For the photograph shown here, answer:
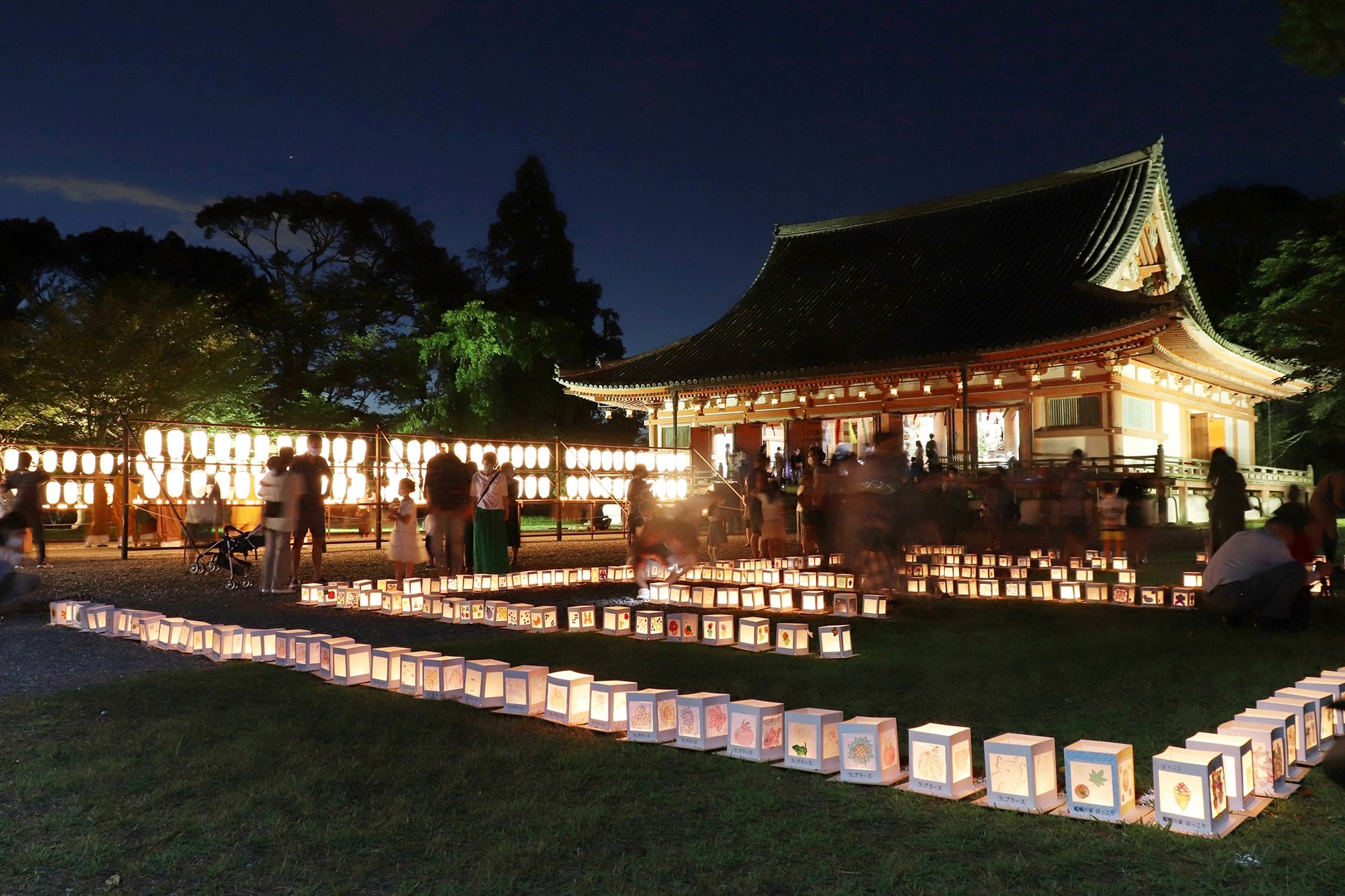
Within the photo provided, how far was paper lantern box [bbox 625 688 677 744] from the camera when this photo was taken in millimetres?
4035

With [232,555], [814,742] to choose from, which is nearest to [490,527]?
[232,555]

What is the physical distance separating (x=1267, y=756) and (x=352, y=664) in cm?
427

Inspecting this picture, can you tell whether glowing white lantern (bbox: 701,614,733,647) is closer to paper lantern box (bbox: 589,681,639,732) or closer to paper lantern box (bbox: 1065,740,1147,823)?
paper lantern box (bbox: 589,681,639,732)

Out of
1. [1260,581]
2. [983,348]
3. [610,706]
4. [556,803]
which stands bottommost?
[556,803]

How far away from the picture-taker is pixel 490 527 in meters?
10.8

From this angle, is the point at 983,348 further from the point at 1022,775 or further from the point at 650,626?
the point at 1022,775

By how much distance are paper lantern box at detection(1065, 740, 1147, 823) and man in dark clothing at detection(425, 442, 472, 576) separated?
7.55m

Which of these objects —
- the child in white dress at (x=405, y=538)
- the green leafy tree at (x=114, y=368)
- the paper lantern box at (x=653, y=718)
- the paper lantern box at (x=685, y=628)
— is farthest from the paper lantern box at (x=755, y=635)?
the green leafy tree at (x=114, y=368)

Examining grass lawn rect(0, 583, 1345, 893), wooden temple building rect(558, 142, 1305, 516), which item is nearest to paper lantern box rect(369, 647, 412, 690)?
grass lawn rect(0, 583, 1345, 893)

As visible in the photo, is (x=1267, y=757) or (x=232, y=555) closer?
(x=1267, y=757)

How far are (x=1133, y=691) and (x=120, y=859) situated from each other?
447cm

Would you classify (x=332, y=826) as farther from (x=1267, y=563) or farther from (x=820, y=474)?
(x=820, y=474)

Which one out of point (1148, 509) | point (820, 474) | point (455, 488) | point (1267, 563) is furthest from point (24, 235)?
point (1267, 563)

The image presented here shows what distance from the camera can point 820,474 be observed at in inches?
423
